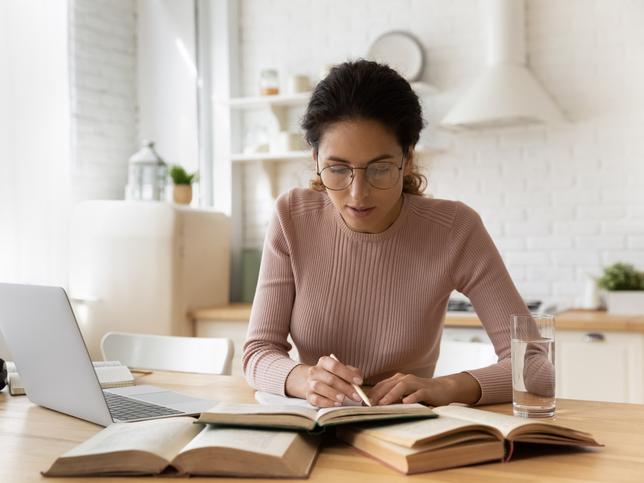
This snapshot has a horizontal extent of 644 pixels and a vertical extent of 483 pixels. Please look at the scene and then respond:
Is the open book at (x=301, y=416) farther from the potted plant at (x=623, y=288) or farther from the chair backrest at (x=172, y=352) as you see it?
the potted plant at (x=623, y=288)

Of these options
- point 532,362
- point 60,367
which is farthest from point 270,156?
point 532,362

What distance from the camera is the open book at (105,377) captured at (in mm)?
1790

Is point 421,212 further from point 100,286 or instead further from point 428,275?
point 100,286

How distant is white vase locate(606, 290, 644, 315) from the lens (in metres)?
3.26

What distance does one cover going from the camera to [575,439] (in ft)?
3.89

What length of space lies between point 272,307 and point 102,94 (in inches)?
109

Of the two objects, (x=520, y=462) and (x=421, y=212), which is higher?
(x=421, y=212)

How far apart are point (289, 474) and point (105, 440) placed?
0.28 m

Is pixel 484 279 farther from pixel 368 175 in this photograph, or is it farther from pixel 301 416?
pixel 301 416

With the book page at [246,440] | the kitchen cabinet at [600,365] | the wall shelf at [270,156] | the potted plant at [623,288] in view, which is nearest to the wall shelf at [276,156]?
the wall shelf at [270,156]

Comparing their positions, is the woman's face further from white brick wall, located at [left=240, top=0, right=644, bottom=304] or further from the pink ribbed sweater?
white brick wall, located at [left=240, top=0, right=644, bottom=304]

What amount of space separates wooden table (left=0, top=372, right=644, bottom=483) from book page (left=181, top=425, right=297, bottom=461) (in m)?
0.05

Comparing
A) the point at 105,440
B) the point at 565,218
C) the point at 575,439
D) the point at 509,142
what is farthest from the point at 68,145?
the point at 575,439

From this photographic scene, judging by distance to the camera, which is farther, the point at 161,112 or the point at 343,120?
the point at 161,112
